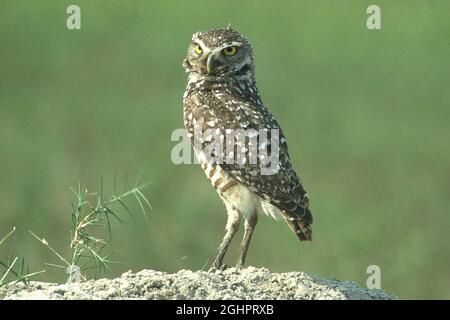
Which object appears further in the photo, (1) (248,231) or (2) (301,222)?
(1) (248,231)

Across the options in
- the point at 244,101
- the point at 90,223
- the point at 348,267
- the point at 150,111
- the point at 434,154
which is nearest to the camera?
the point at 90,223

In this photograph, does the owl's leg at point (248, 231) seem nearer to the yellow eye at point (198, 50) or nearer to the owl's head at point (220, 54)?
the owl's head at point (220, 54)

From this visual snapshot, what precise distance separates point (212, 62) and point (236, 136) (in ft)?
2.14

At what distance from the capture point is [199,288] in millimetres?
6312

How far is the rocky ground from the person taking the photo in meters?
6.25

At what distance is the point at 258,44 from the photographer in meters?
19.2

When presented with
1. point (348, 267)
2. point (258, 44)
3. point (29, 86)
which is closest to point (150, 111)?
point (29, 86)

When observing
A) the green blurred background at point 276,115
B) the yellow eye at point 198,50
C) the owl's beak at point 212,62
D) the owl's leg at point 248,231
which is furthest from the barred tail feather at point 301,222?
the green blurred background at point 276,115

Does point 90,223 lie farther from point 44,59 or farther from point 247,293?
point 44,59

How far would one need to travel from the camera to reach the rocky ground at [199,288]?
6.25 m

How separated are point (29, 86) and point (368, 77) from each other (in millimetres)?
4902

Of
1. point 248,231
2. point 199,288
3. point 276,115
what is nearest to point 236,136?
point 248,231

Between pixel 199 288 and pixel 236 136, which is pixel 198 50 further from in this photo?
pixel 199 288

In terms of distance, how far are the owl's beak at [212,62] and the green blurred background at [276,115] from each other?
6.88ft
